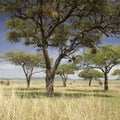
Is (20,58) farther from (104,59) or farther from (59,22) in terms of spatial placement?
(59,22)

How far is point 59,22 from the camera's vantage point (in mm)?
29281

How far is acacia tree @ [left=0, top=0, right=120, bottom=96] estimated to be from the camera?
28172mm

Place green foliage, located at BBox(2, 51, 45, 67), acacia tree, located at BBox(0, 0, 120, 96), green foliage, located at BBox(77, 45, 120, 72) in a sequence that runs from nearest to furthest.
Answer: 1. acacia tree, located at BBox(0, 0, 120, 96)
2. green foliage, located at BBox(77, 45, 120, 72)
3. green foliage, located at BBox(2, 51, 45, 67)

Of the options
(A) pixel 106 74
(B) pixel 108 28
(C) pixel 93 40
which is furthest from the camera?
(A) pixel 106 74

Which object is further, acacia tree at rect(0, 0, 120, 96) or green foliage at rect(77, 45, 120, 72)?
green foliage at rect(77, 45, 120, 72)

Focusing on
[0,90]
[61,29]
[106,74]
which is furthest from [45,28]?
[106,74]

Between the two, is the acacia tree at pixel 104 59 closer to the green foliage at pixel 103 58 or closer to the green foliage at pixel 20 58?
the green foliage at pixel 103 58

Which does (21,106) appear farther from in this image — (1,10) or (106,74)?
(106,74)

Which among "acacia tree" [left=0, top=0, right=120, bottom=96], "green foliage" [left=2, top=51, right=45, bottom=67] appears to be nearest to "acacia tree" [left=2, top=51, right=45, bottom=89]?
"green foliage" [left=2, top=51, right=45, bottom=67]

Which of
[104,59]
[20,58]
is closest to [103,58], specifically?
[104,59]

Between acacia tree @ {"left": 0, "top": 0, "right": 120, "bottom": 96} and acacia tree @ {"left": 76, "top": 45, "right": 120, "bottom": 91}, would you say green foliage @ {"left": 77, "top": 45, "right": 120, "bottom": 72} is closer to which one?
acacia tree @ {"left": 76, "top": 45, "right": 120, "bottom": 91}

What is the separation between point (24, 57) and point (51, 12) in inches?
1709

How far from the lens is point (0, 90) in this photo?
1157cm

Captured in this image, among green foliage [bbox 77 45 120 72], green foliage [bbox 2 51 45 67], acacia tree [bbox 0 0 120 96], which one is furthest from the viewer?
green foliage [bbox 2 51 45 67]
